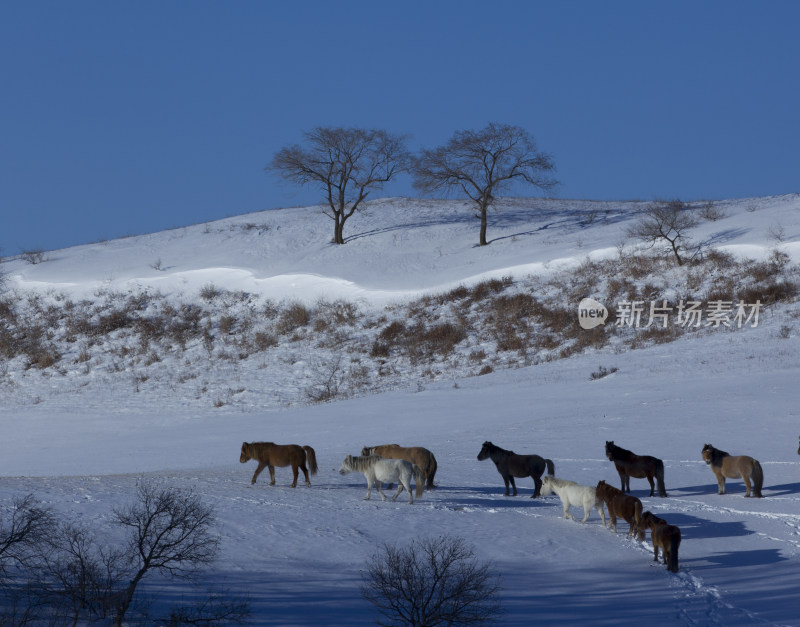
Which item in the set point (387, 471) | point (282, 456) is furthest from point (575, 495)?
point (282, 456)

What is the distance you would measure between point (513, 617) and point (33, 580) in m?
5.60

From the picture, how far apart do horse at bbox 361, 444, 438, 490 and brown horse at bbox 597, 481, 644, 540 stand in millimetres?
3702

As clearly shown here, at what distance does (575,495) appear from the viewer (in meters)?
14.6

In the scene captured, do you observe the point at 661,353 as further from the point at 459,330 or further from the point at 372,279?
the point at 372,279

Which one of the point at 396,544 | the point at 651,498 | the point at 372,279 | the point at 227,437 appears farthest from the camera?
the point at 372,279

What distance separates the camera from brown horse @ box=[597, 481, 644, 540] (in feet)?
43.6

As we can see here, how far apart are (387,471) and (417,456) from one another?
1198 mm

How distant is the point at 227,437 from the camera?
1081 inches

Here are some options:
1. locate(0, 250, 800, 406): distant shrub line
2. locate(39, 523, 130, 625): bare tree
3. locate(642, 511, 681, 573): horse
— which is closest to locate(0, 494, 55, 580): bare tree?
locate(39, 523, 130, 625): bare tree

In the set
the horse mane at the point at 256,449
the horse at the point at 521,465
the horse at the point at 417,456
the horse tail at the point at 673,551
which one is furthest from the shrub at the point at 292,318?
the horse tail at the point at 673,551

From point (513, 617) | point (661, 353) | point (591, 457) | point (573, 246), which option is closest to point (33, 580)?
point (513, 617)

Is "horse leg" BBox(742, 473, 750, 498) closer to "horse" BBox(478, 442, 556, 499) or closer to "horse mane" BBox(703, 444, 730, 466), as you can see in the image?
"horse mane" BBox(703, 444, 730, 466)

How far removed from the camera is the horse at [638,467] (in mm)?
16625

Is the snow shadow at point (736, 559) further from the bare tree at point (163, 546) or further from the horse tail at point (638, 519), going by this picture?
the bare tree at point (163, 546)
